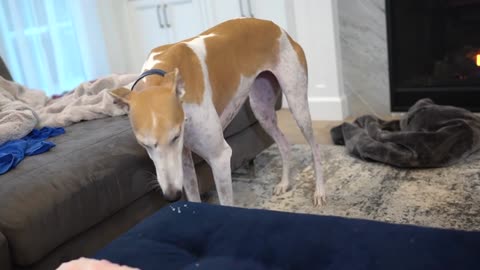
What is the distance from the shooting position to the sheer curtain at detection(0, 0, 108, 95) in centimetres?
328

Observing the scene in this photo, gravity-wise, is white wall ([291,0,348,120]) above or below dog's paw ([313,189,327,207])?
above

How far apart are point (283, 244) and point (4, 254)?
2.37 feet

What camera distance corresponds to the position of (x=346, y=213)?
6.23 feet

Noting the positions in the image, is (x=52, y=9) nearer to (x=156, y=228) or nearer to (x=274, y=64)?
(x=274, y=64)

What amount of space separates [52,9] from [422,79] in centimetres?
262

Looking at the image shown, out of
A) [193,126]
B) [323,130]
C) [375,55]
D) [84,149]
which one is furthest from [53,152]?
[375,55]

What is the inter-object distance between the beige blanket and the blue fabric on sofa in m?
0.67

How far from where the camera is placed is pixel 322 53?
3209 mm

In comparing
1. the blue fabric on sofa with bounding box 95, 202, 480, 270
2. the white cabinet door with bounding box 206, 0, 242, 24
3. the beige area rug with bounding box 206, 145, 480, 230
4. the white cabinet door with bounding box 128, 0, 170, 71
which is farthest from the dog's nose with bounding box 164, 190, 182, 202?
the white cabinet door with bounding box 128, 0, 170, 71

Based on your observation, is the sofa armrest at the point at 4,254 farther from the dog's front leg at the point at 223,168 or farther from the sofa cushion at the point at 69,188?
the dog's front leg at the point at 223,168

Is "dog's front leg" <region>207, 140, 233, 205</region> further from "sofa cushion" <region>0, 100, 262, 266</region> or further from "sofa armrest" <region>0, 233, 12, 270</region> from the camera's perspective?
"sofa armrest" <region>0, 233, 12, 270</region>

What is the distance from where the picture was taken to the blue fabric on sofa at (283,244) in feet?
2.89

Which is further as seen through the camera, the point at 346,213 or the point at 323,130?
the point at 323,130

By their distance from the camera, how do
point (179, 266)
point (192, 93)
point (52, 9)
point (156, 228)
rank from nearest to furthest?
point (179, 266)
point (156, 228)
point (192, 93)
point (52, 9)
